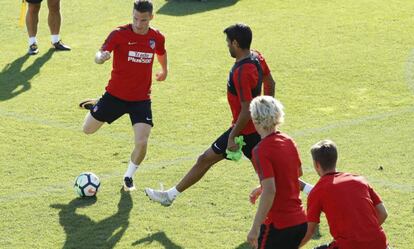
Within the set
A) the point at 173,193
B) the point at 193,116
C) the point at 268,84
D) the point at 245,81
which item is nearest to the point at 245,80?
the point at 245,81

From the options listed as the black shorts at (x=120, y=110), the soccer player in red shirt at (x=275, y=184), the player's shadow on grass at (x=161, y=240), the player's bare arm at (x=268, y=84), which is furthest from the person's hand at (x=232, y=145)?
the black shorts at (x=120, y=110)

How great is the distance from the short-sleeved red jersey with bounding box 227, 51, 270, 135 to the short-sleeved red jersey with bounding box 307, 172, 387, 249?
184 cm

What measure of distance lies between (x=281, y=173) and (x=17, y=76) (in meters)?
8.51

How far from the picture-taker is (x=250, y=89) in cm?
809

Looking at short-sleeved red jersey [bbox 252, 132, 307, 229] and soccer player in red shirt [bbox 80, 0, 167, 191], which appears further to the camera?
soccer player in red shirt [bbox 80, 0, 167, 191]

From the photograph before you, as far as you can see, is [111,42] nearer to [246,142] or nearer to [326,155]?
[246,142]

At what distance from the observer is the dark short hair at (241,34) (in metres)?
8.06

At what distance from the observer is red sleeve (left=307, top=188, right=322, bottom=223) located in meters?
A: 6.53

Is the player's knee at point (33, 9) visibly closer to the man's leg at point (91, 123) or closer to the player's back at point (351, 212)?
the man's leg at point (91, 123)

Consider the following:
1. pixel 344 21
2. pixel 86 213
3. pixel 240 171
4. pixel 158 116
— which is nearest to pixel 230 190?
pixel 240 171

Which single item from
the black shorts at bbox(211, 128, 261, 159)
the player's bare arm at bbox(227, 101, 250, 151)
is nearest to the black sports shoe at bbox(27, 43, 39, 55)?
the black shorts at bbox(211, 128, 261, 159)

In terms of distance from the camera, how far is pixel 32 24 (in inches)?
587

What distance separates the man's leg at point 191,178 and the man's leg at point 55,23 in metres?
7.06

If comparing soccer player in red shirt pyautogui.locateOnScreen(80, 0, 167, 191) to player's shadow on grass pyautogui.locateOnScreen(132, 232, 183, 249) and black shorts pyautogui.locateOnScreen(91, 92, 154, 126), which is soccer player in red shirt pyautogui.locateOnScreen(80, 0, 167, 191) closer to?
black shorts pyautogui.locateOnScreen(91, 92, 154, 126)
